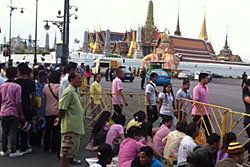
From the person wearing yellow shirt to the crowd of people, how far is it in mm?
31

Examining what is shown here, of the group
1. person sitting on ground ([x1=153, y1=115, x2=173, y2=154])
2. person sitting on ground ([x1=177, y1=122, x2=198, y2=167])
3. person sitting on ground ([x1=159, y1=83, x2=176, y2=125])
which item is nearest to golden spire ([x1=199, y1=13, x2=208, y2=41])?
person sitting on ground ([x1=159, y1=83, x2=176, y2=125])

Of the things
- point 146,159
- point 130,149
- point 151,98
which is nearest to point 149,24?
point 151,98

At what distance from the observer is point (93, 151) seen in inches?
357

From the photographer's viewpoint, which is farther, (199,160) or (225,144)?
(225,144)

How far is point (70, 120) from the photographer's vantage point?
697 cm

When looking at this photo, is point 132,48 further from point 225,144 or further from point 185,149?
point 225,144

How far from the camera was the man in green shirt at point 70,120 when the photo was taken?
6918mm

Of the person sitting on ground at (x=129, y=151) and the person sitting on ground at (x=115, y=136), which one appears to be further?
the person sitting on ground at (x=115, y=136)

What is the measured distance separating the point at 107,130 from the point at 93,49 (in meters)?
84.1

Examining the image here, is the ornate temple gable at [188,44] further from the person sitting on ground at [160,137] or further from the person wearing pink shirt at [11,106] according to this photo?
the person sitting on ground at [160,137]

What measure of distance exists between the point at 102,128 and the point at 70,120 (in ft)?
6.33

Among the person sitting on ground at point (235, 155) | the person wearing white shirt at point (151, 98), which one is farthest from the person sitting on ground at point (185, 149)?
the person wearing white shirt at point (151, 98)

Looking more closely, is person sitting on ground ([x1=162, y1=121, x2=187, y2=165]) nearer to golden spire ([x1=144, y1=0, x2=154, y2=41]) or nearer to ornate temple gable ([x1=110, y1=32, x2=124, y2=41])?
golden spire ([x1=144, y1=0, x2=154, y2=41])

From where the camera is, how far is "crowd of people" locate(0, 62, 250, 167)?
5756mm
